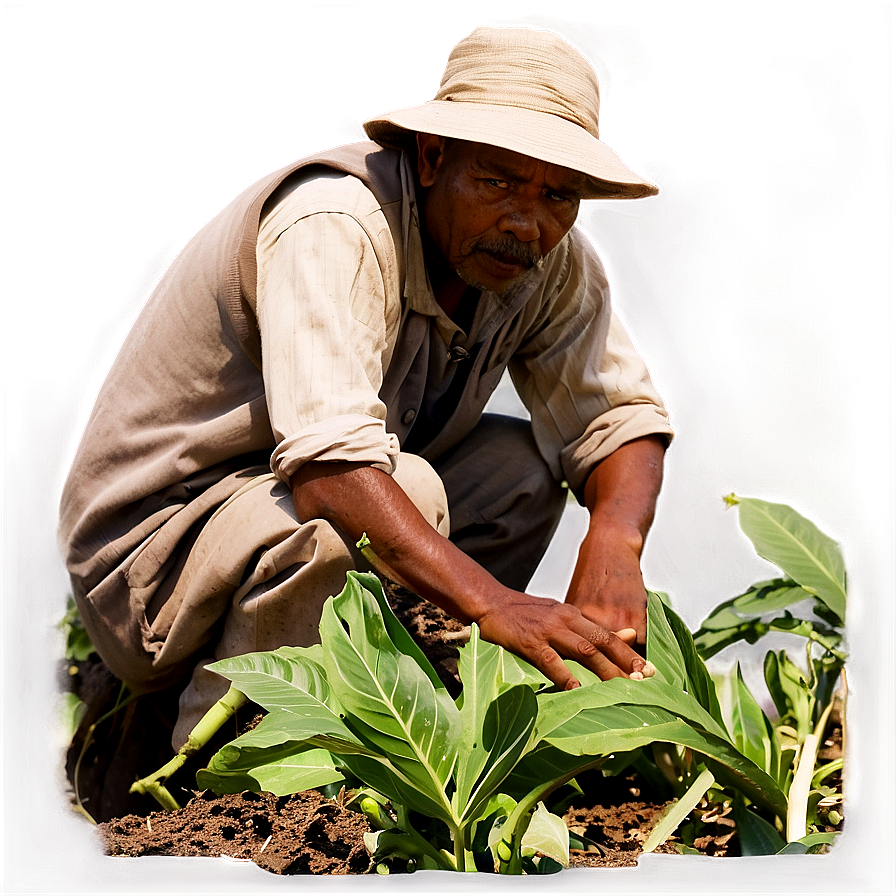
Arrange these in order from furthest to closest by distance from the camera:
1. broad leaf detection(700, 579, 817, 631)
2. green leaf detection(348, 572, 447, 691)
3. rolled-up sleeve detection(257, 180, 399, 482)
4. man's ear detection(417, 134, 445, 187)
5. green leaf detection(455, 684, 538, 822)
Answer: broad leaf detection(700, 579, 817, 631) → man's ear detection(417, 134, 445, 187) → rolled-up sleeve detection(257, 180, 399, 482) → green leaf detection(348, 572, 447, 691) → green leaf detection(455, 684, 538, 822)

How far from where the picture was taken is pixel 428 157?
1.95 meters

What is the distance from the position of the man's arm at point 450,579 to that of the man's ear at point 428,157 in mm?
604

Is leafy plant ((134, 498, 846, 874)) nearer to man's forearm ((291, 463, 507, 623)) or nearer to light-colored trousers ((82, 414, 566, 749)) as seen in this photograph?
man's forearm ((291, 463, 507, 623))

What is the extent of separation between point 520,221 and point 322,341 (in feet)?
1.44

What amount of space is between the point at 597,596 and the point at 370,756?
0.62 meters

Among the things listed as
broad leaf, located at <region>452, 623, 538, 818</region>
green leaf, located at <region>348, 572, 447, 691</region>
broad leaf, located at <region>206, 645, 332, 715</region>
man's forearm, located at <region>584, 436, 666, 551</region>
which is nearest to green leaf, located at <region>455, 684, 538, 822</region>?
broad leaf, located at <region>452, 623, 538, 818</region>

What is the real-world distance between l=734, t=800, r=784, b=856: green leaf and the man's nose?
3.48 ft

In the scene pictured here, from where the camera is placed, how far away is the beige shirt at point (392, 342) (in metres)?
1.73

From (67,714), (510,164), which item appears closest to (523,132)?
(510,164)

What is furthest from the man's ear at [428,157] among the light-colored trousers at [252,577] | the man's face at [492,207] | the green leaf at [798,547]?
the green leaf at [798,547]

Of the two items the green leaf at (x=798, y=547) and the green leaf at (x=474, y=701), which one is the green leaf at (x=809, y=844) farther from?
the green leaf at (x=798, y=547)

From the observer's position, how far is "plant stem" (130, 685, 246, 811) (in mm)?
1755

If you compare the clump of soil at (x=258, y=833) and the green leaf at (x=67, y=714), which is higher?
the clump of soil at (x=258, y=833)

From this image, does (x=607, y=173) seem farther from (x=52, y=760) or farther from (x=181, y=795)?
(x=52, y=760)
